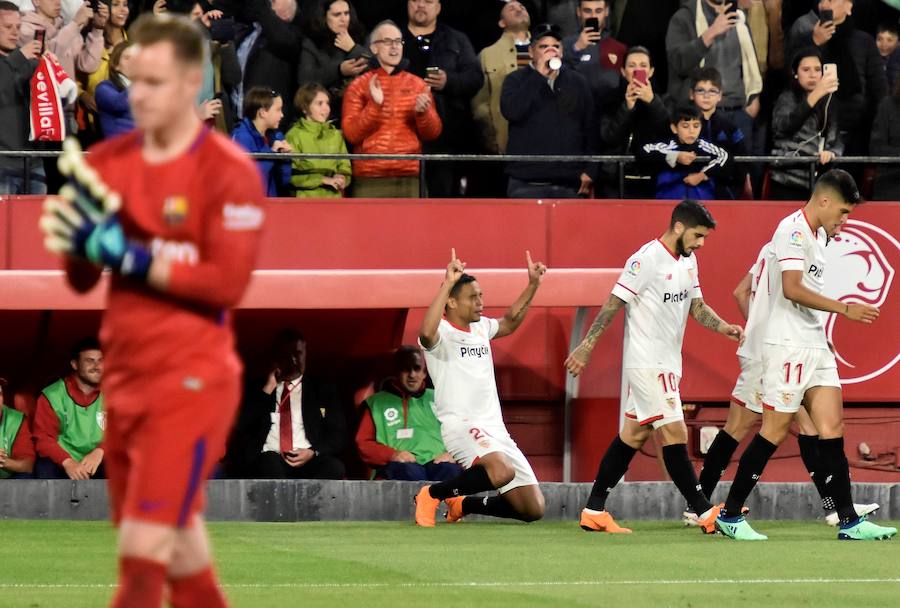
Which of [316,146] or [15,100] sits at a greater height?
[15,100]

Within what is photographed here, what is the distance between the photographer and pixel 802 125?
47.9 feet

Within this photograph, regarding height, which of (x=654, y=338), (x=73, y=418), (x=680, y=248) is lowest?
(x=73, y=418)

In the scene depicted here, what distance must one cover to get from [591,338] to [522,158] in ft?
9.28

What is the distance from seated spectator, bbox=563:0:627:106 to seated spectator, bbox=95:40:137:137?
3980 mm

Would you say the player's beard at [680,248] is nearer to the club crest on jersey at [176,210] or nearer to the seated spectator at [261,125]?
the seated spectator at [261,125]

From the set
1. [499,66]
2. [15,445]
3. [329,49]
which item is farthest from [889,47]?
[15,445]

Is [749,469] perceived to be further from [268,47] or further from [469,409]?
[268,47]

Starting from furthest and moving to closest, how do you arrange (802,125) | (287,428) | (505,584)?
(802,125), (287,428), (505,584)

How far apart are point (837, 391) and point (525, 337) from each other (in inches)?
170

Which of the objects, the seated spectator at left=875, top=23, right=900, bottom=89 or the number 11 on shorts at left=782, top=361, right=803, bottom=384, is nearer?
the number 11 on shorts at left=782, top=361, right=803, bottom=384

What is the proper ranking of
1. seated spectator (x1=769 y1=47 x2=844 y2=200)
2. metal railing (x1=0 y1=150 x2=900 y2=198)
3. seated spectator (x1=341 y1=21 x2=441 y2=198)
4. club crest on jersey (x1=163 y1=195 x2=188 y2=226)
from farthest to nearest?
seated spectator (x1=769 y1=47 x2=844 y2=200) → seated spectator (x1=341 y1=21 x2=441 y2=198) → metal railing (x1=0 y1=150 x2=900 y2=198) → club crest on jersey (x1=163 y1=195 x2=188 y2=226)

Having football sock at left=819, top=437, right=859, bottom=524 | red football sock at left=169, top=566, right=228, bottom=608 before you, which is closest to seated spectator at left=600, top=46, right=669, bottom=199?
football sock at left=819, top=437, right=859, bottom=524

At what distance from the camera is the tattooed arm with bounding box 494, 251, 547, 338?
Answer: 39.6 ft

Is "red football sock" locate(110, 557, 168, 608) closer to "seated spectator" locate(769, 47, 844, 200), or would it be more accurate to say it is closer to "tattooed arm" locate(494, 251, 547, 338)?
"tattooed arm" locate(494, 251, 547, 338)
